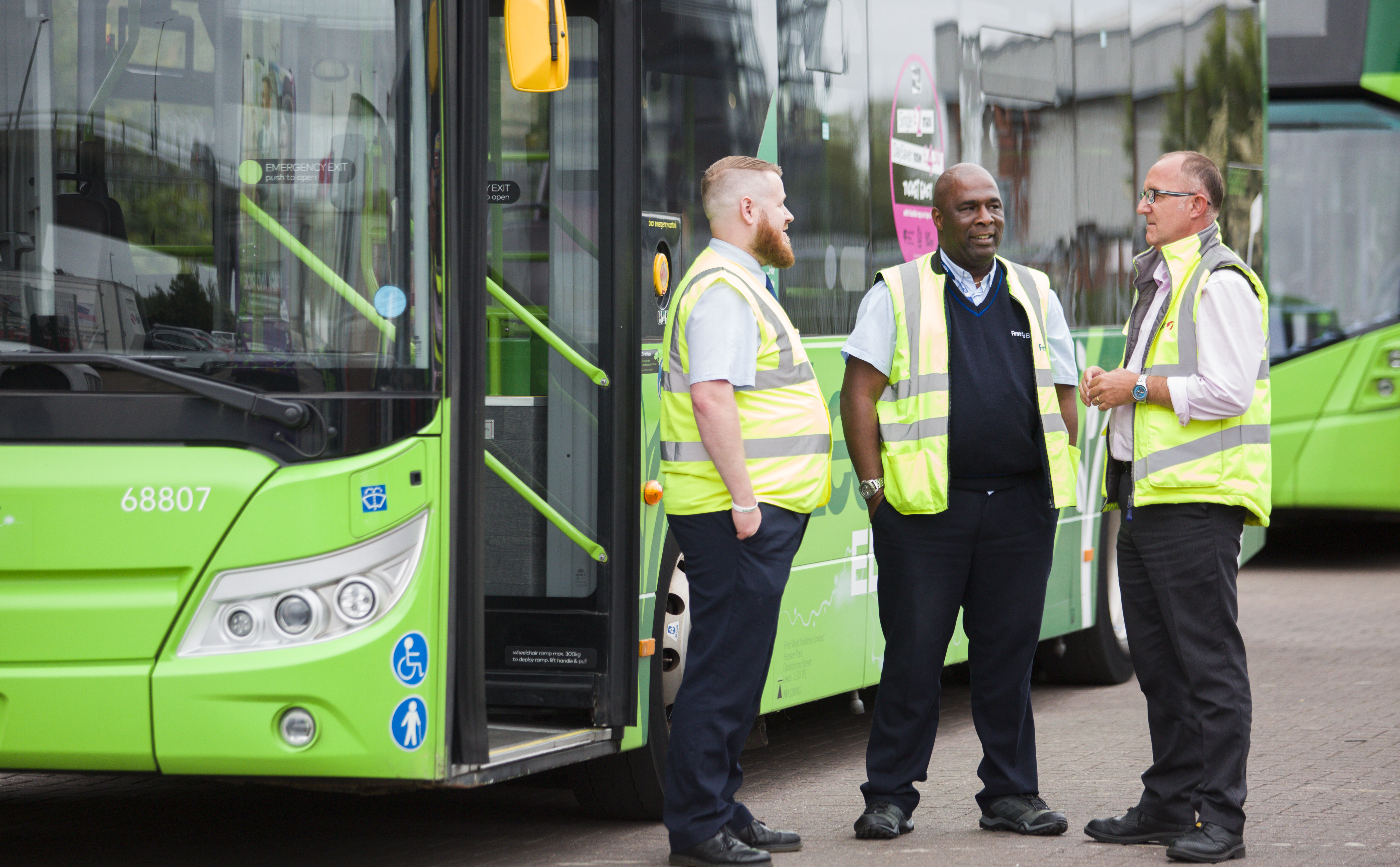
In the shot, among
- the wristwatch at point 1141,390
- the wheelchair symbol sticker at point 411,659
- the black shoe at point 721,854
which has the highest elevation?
the wristwatch at point 1141,390

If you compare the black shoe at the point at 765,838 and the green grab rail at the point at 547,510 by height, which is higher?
the green grab rail at the point at 547,510

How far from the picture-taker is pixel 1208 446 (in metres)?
5.61

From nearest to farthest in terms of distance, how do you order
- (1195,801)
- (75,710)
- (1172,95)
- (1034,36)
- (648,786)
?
(75,710), (1195,801), (648,786), (1034,36), (1172,95)

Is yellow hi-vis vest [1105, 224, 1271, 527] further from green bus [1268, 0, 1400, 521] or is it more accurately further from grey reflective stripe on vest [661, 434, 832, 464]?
green bus [1268, 0, 1400, 521]

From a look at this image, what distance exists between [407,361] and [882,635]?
106 inches

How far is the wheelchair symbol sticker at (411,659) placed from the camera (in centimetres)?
471

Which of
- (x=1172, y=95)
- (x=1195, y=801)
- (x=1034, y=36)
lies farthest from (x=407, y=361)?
(x=1172, y=95)

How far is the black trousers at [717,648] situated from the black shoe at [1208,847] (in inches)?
51.9

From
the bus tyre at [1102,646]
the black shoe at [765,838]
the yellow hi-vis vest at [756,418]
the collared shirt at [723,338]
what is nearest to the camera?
the collared shirt at [723,338]

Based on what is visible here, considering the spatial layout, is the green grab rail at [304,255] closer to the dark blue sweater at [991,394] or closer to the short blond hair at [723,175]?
the short blond hair at [723,175]

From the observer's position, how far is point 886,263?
23.2 ft

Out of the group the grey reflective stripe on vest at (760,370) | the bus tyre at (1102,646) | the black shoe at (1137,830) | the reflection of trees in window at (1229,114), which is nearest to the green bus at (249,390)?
the grey reflective stripe on vest at (760,370)

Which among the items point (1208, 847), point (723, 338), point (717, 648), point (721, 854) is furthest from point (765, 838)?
point (723, 338)

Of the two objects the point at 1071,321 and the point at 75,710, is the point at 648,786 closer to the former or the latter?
the point at 75,710
